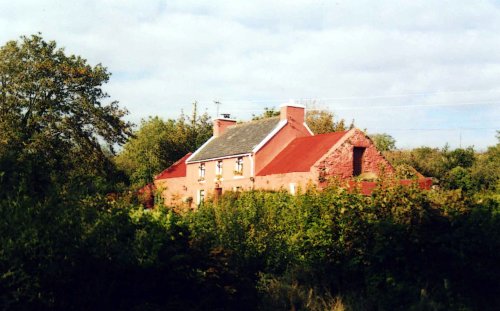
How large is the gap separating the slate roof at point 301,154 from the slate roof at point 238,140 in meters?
2.18

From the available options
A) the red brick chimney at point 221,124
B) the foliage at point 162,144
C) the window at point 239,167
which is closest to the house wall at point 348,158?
the window at point 239,167

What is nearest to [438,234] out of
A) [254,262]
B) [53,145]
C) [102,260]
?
[254,262]

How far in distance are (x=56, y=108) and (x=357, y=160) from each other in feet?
69.4

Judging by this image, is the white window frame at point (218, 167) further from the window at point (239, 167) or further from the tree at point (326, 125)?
the tree at point (326, 125)

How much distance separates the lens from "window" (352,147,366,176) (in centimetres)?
3200

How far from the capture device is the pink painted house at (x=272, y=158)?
1222 inches

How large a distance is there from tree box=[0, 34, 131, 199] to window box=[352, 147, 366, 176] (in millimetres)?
16721

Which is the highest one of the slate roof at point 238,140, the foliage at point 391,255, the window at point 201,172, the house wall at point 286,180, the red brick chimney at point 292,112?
the red brick chimney at point 292,112

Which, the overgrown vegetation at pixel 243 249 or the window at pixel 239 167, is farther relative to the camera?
the window at pixel 239 167

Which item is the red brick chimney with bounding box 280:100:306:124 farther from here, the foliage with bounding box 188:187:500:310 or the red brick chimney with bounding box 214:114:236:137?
the foliage with bounding box 188:187:500:310

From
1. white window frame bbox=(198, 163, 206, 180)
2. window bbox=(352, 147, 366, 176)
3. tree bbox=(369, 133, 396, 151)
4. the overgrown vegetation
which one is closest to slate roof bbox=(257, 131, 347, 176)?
window bbox=(352, 147, 366, 176)

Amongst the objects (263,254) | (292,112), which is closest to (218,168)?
(292,112)

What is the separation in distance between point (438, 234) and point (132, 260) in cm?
638

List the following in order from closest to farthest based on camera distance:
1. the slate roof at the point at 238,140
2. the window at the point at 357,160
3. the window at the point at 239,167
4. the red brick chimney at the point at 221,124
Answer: the window at the point at 357,160
the window at the point at 239,167
the slate roof at the point at 238,140
the red brick chimney at the point at 221,124
